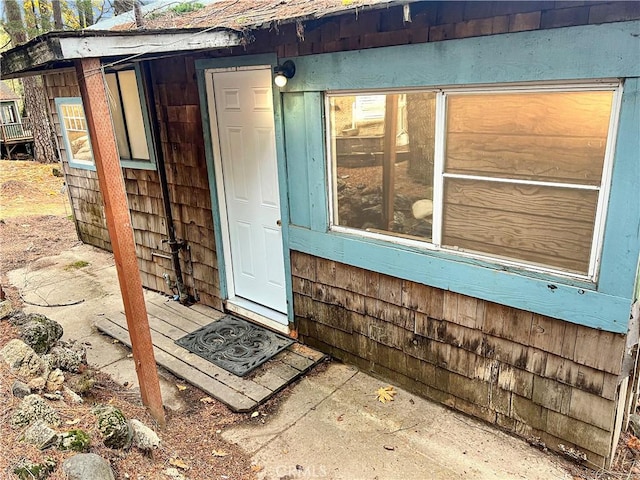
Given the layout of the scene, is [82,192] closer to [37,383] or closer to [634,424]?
[37,383]

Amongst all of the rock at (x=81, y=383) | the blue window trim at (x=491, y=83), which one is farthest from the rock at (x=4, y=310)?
the blue window trim at (x=491, y=83)

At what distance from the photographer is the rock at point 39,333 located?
3.52 m

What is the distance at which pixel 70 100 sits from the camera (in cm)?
674

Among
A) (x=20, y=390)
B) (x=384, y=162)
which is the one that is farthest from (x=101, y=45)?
(x=20, y=390)

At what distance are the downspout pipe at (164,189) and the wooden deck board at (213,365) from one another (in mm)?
466

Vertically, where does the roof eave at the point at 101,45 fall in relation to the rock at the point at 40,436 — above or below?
above

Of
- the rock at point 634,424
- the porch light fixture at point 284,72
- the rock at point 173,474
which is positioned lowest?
the rock at point 634,424

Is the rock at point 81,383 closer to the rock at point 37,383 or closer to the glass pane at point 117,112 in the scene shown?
the rock at point 37,383

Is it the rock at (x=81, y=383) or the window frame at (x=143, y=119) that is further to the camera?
the window frame at (x=143, y=119)

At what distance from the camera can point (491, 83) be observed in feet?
8.72

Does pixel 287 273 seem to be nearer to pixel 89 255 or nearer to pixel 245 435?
pixel 245 435

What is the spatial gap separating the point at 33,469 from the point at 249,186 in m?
2.88

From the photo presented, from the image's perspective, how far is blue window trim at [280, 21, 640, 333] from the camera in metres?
2.28

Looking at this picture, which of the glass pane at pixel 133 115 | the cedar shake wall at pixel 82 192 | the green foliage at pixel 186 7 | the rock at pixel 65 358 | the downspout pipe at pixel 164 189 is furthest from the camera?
the cedar shake wall at pixel 82 192
